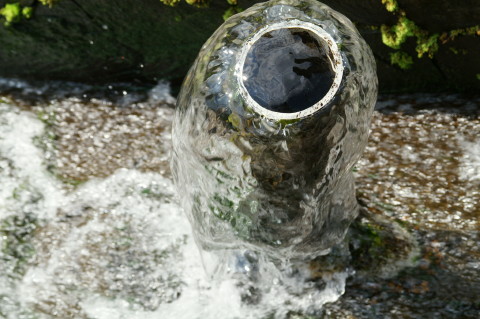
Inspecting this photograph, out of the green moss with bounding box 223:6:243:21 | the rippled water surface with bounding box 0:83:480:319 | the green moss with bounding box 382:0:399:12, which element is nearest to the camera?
the rippled water surface with bounding box 0:83:480:319

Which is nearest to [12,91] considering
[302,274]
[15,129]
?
[15,129]

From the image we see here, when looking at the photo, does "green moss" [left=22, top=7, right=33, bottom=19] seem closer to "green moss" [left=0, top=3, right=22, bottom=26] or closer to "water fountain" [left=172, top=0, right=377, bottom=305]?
"green moss" [left=0, top=3, right=22, bottom=26]

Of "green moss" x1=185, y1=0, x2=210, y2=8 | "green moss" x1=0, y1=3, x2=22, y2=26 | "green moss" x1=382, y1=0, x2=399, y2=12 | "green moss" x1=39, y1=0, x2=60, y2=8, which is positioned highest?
"green moss" x1=382, y1=0, x2=399, y2=12

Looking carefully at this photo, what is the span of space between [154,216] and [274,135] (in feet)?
4.65

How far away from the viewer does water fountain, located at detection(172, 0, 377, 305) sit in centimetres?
239

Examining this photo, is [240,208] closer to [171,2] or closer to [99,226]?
[99,226]

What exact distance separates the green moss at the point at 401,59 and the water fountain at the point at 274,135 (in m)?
1.14

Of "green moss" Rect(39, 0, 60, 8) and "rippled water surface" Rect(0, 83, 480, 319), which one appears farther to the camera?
"green moss" Rect(39, 0, 60, 8)

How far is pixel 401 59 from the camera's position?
4.01 m

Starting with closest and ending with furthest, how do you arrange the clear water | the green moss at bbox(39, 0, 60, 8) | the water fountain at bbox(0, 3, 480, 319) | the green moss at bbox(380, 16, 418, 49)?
1. the water fountain at bbox(0, 3, 480, 319)
2. the clear water
3. the green moss at bbox(380, 16, 418, 49)
4. the green moss at bbox(39, 0, 60, 8)

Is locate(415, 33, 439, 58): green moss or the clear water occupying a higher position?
locate(415, 33, 439, 58): green moss

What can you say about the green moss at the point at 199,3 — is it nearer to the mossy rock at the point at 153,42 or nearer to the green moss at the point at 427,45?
the mossy rock at the point at 153,42

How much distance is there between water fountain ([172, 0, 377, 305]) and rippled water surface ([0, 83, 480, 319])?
24 centimetres

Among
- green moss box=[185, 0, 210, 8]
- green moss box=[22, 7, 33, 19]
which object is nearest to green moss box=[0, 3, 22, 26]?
green moss box=[22, 7, 33, 19]
